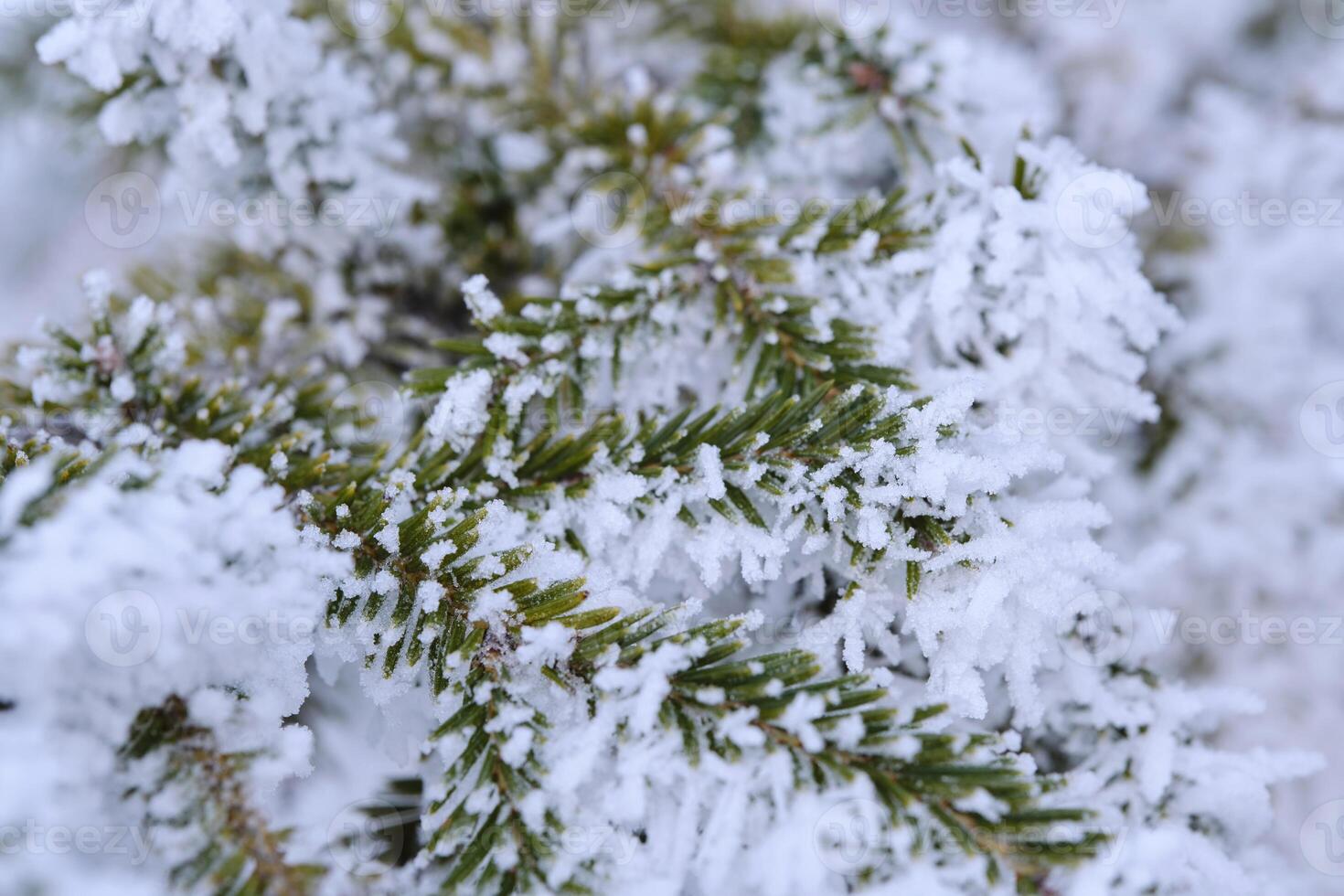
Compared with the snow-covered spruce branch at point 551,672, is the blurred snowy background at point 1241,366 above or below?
above

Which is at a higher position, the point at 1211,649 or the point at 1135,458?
the point at 1135,458

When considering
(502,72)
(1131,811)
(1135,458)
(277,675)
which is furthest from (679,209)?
(1135,458)

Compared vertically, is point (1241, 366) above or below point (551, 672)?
above

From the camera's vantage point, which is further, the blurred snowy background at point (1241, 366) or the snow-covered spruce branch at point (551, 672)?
the blurred snowy background at point (1241, 366)

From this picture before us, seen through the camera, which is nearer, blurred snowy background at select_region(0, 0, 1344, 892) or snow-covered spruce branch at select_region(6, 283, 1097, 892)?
snow-covered spruce branch at select_region(6, 283, 1097, 892)

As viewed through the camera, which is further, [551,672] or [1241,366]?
[1241,366]

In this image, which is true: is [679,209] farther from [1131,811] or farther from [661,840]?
[1131,811]

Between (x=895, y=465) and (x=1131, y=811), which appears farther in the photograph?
(x=1131, y=811)

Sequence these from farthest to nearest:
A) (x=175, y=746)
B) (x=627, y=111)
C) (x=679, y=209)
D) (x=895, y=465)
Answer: (x=627, y=111)
(x=679, y=209)
(x=895, y=465)
(x=175, y=746)

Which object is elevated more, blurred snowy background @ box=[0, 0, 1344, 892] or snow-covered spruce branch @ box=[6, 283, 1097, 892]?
blurred snowy background @ box=[0, 0, 1344, 892]

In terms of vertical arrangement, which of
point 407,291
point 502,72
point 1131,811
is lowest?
point 1131,811

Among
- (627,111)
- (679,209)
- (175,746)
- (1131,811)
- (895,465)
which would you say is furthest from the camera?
(627,111)
